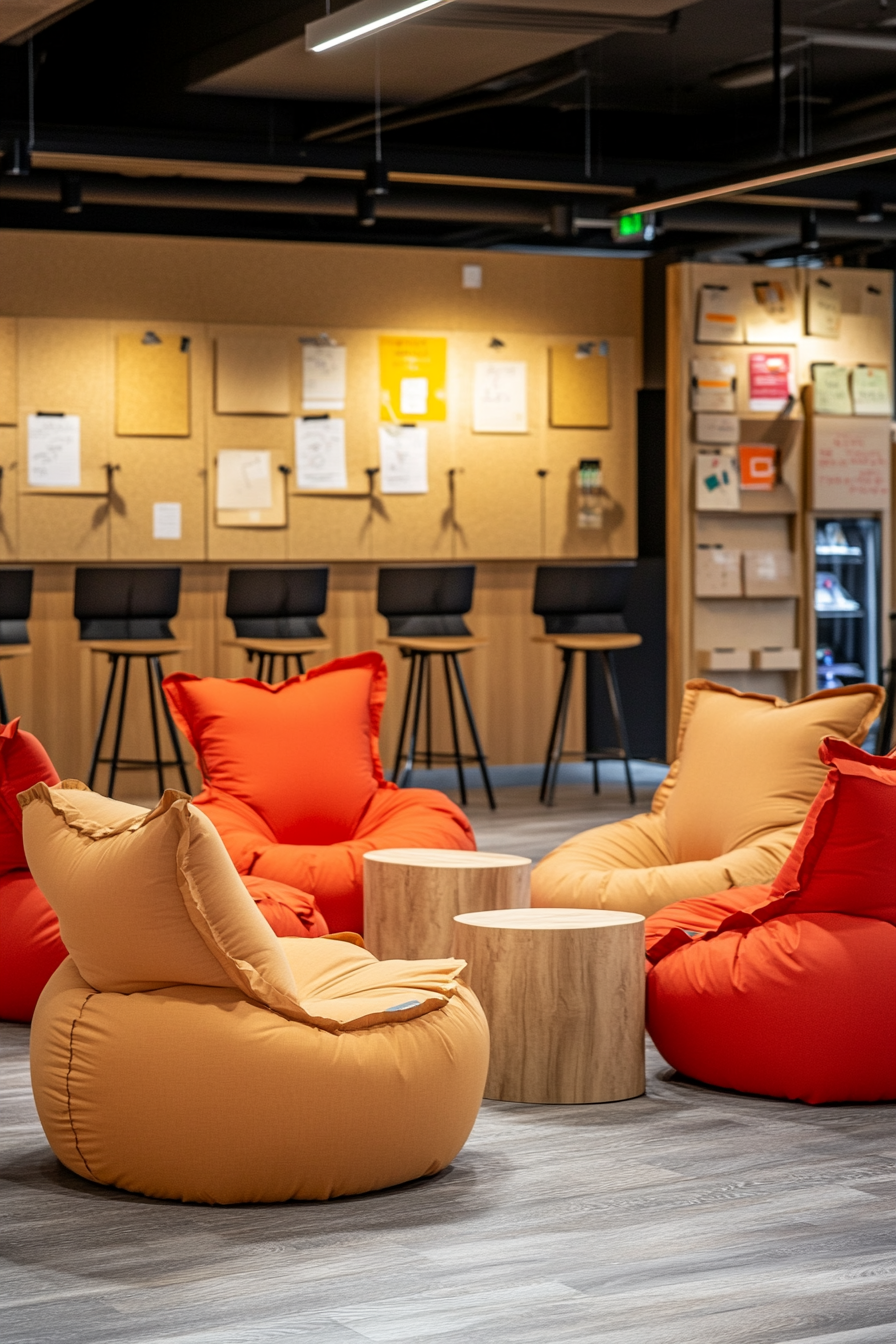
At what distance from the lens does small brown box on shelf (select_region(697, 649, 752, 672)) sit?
10758 millimetres

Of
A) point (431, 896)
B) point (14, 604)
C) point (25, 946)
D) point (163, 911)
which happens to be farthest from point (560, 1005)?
point (14, 604)

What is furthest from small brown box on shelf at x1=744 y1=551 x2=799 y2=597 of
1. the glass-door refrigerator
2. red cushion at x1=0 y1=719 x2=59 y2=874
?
red cushion at x1=0 y1=719 x2=59 y2=874

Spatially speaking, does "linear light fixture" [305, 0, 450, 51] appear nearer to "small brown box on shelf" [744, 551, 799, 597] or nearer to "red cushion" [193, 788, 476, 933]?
"red cushion" [193, 788, 476, 933]

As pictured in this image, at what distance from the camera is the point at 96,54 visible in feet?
33.2

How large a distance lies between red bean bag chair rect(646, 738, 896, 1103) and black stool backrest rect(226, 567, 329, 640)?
17.7 ft

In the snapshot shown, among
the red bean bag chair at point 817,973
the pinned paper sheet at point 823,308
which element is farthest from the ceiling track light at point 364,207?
the red bean bag chair at point 817,973

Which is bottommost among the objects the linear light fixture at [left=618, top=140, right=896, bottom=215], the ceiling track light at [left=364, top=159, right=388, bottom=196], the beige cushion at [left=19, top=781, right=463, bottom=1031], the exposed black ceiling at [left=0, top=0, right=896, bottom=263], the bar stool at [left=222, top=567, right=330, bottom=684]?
the beige cushion at [left=19, top=781, right=463, bottom=1031]

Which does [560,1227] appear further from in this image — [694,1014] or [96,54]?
[96,54]

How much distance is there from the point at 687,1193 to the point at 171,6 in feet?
24.5

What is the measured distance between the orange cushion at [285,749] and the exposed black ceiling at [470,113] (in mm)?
3321

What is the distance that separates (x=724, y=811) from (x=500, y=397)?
5.83 metres

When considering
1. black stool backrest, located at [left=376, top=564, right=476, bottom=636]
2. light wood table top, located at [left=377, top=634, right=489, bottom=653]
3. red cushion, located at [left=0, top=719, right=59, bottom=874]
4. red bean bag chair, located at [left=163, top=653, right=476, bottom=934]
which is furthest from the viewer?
black stool backrest, located at [left=376, top=564, right=476, bottom=636]

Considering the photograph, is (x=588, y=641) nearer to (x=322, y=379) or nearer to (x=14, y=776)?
(x=322, y=379)

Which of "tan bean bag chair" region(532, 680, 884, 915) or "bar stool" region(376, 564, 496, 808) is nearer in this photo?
"tan bean bag chair" region(532, 680, 884, 915)
